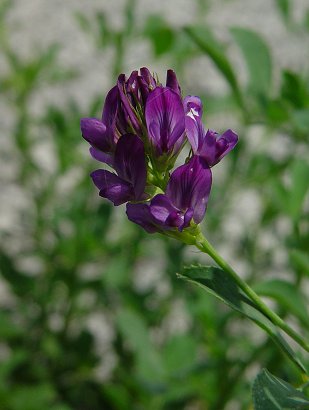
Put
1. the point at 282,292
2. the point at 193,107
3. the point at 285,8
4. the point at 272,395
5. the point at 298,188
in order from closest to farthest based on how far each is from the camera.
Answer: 1. the point at 272,395
2. the point at 193,107
3. the point at 282,292
4. the point at 298,188
5. the point at 285,8

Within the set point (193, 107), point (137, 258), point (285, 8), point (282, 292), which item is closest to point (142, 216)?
point (193, 107)

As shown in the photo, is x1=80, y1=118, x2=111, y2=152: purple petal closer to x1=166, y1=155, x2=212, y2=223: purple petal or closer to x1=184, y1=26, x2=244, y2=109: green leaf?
x1=166, y1=155, x2=212, y2=223: purple petal

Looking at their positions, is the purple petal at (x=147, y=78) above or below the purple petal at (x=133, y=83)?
above

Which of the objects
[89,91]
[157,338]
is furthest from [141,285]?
[89,91]

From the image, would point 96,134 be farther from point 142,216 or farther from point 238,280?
point 238,280

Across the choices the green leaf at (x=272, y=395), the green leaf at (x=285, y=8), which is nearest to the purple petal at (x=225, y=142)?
the green leaf at (x=272, y=395)

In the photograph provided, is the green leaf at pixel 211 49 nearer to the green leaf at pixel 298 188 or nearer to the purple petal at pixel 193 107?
the green leaf at pixel 298 188

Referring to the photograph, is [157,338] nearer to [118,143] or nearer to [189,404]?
[189,404]
